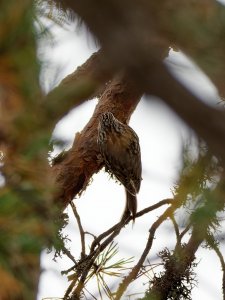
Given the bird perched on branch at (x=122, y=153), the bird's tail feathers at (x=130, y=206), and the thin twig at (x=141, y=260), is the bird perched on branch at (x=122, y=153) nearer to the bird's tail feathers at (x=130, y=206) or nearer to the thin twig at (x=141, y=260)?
the bird's tail feathers at (x=130, y=206)

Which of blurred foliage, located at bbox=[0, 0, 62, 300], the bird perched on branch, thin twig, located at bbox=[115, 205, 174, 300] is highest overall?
the bird perched on branch

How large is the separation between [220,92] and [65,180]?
2.45 meters

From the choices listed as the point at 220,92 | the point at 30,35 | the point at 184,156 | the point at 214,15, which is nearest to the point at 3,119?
the point at 30,35

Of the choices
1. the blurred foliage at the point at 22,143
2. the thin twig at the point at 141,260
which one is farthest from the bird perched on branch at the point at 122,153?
the blurred foliage at the point at 22,143

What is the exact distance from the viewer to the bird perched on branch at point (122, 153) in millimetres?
3355

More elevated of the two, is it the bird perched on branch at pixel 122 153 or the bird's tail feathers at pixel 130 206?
the bird perched on branch at pixel 122 153

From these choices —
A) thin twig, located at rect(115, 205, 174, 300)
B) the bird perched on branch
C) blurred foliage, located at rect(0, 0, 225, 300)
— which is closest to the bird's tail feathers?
the bird perched on branch

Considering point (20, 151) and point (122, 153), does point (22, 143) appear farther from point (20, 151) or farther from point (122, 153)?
point (122, 153)

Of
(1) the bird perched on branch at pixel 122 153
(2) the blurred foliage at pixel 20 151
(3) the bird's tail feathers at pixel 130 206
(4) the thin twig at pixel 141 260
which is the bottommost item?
(2) the blurred foliage at pixel 20 151

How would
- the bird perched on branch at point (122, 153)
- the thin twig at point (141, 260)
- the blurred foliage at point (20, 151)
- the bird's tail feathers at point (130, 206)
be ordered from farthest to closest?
the bird perched on branch at point (122, 153), the bird's tail feathers at point (130, 206), the thin twig at point (141, 260), the blurred foliage at point (20, 151)

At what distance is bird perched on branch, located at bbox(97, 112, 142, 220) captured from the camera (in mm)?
3355

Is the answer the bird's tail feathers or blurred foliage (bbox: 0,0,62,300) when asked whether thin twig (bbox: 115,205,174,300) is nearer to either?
the bird's tail feathers

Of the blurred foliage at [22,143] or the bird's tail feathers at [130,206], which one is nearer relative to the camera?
the blurred foliage at [22,143]

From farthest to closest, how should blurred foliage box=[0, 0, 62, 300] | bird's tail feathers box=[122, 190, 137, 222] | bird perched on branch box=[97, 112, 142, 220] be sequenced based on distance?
bird perched on branch box=[97, 112, 142, 220] < bird's tail feathers box=[122, 190, 137, 222] < blurred foliage box=[0, 0, 62, 300]
